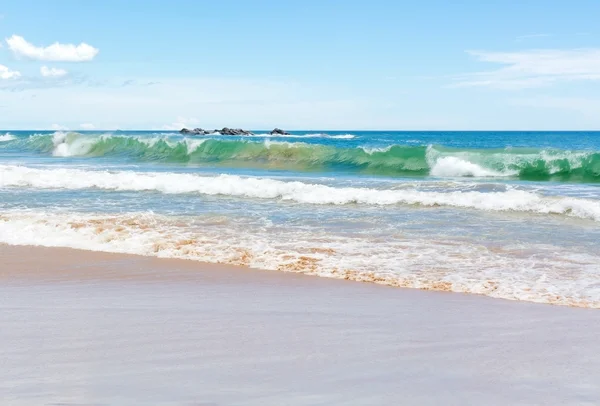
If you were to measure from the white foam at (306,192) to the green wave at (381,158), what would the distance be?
977 cm

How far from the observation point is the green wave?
24.9 m

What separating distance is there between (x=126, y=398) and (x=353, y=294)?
311 centimetres

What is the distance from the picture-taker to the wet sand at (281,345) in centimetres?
351

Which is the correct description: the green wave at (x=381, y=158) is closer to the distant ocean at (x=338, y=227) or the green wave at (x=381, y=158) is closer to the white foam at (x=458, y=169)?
the white foam at (x=458, y=169)

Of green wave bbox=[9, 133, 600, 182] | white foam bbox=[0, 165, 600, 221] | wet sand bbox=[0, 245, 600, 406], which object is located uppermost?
green wave bbox=[9, 133, 600, 182]

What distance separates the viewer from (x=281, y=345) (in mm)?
4383

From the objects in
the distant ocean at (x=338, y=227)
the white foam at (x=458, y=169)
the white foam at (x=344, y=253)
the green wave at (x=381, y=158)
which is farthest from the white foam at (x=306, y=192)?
the green wave at (x=381, y=158)

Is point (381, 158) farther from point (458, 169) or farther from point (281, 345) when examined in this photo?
point (281, 345)

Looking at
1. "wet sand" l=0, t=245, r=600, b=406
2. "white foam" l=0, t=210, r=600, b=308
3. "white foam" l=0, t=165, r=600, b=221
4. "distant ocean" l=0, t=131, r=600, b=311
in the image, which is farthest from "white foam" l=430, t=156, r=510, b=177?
"wet sand" l=0, t=245, r=600, b=406

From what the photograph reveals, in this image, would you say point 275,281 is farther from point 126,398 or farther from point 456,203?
point 456,203

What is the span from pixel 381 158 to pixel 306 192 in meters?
14.8

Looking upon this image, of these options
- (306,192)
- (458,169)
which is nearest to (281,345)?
(306,192)

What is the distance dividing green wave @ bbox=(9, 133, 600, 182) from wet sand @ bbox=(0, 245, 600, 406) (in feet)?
64.1

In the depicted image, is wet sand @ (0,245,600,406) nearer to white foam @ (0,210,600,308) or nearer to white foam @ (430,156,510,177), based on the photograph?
white foam @ (0,210,600,308)
